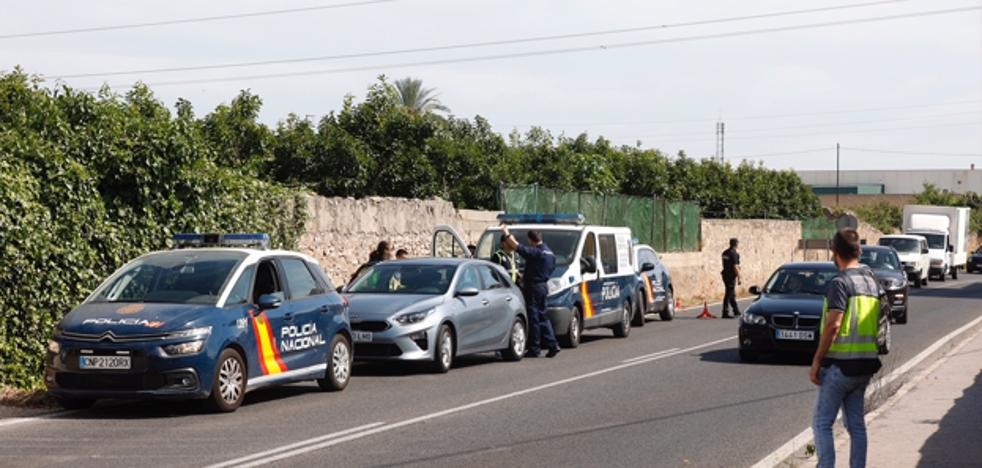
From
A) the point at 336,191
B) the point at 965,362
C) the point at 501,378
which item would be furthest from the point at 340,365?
the point at 336,191

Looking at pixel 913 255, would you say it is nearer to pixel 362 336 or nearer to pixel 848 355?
pixel 362 336

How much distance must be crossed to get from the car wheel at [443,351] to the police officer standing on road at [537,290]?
2.46 m

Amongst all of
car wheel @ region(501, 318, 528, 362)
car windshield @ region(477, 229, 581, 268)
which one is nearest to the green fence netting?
car windshield @ region(477, 229, 581, 268)

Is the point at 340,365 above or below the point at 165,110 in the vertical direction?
below

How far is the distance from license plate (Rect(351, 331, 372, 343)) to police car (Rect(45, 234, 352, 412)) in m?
1.53

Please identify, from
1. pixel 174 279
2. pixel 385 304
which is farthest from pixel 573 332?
pixel 174 279

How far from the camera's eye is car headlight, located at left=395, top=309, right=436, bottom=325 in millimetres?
18367

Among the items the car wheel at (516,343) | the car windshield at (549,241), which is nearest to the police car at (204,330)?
the car wheel at (516,343)

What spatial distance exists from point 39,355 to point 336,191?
20709 millimetres

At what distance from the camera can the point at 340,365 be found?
16.5m

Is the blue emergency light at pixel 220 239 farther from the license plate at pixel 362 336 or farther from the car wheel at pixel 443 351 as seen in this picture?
the car wheel at pixel 443 351

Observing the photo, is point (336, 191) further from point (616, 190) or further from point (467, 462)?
point (467, 462)

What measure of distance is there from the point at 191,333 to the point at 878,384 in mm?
7390

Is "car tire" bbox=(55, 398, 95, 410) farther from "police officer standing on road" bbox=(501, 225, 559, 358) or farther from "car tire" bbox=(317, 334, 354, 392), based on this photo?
"police officer standing on road" bbox=(501, 225, 559, 358)
